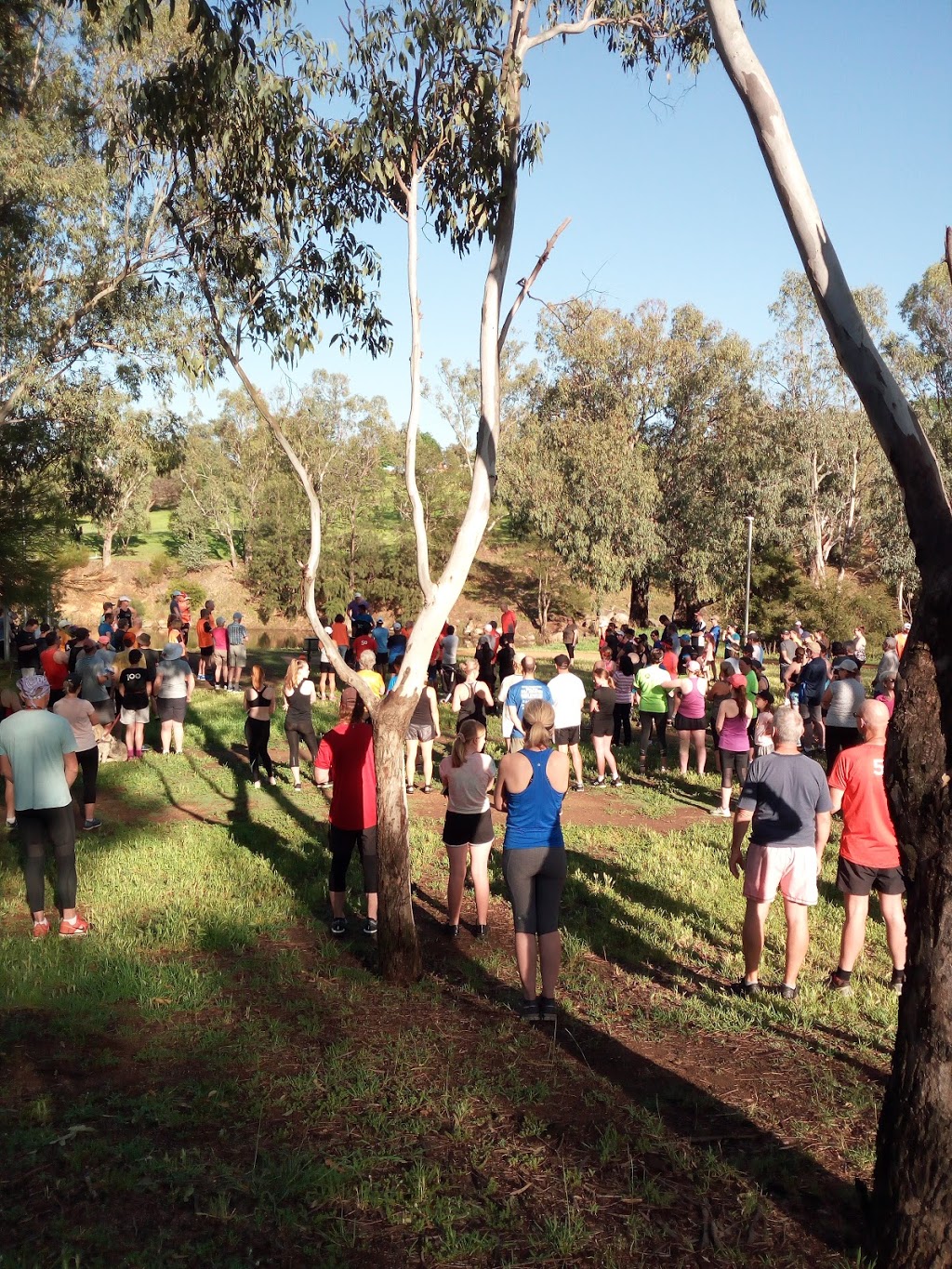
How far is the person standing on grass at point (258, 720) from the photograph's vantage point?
12.7 meters

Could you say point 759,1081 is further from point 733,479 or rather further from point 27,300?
point 733,479

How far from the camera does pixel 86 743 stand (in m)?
10.2

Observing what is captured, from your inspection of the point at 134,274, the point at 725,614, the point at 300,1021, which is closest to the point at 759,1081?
the point at 300,1021

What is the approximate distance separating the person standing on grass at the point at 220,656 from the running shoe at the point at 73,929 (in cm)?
1369

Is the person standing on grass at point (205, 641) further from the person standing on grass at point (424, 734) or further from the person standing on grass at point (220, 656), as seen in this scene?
the person standing on grass at point (424, 734)

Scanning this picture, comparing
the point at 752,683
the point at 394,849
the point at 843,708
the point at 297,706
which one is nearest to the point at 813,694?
the point at 752,683

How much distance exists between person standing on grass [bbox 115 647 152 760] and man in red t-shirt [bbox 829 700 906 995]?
9468 mm

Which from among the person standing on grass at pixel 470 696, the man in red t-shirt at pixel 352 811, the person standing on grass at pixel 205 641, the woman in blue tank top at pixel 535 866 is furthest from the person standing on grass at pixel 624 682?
the person standing on grass at pixel 205 641

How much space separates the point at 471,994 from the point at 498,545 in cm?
5814

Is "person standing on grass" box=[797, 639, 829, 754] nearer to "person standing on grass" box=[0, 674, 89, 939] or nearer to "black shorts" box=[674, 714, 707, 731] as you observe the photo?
"black shorts" box=[674, 714, 707, 731]

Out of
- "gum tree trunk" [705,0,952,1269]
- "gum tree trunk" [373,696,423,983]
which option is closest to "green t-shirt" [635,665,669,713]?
"gum tree trunk" [373,696,423,983]

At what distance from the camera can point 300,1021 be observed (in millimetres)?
6172

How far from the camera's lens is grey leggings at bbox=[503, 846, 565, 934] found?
6164mm


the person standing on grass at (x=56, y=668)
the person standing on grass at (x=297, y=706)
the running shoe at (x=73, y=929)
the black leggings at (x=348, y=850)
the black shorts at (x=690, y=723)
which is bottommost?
the running shoe at (x=73, y=929)
